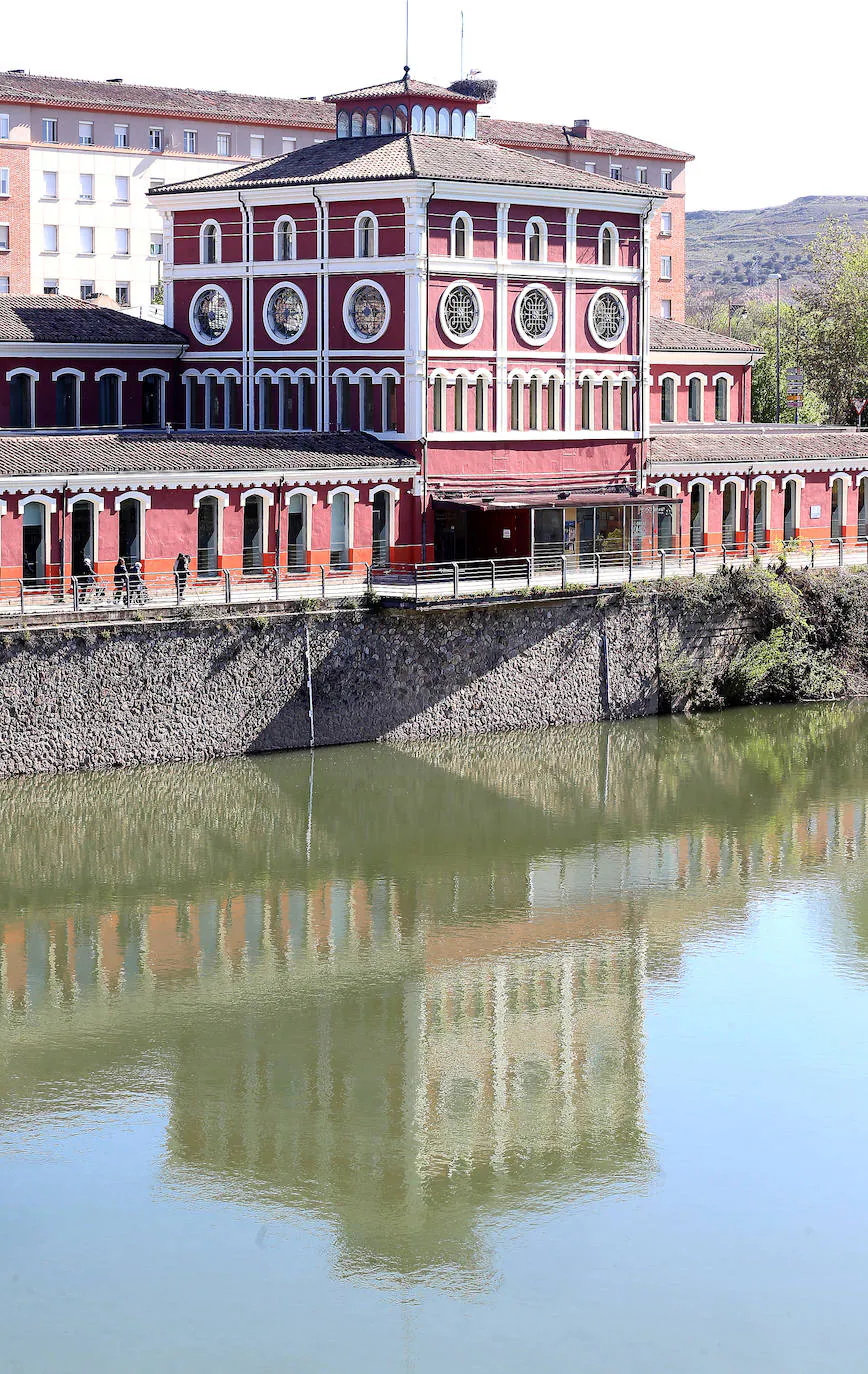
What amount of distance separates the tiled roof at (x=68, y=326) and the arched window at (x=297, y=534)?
10089 mm

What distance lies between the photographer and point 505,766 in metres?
44.5

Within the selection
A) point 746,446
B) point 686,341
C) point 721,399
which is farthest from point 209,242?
point 721,399

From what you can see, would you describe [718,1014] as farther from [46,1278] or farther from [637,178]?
[637,178]

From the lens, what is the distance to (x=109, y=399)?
55094 millimetres

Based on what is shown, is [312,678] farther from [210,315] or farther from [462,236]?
[210,315]

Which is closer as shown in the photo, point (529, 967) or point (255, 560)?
point (529, 967)

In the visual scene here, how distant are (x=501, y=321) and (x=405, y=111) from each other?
23.8 ft

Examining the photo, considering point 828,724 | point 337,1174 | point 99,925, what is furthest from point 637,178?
point 337,1174

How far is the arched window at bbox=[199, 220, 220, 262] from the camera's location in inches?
2130

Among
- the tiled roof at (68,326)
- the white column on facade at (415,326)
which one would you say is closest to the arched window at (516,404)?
the white column on facade at (415,326)

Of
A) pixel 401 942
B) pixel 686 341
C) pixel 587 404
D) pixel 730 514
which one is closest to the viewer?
pixel 401 942

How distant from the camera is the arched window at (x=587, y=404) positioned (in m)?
53.8

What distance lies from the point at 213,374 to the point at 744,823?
22.2 m

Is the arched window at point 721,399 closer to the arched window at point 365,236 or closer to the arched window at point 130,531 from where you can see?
the arched window at point 365,236
